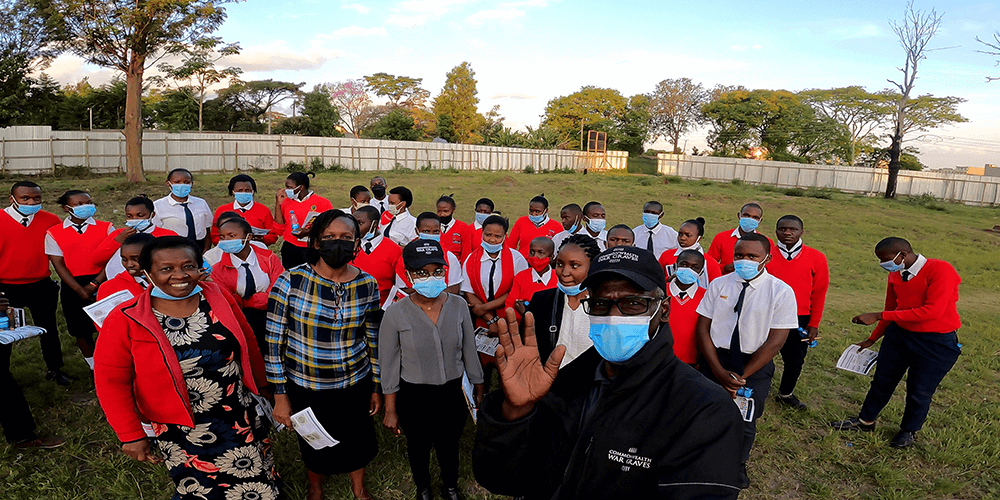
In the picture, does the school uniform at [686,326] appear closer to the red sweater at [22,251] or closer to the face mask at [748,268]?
the face mask at [748,268]

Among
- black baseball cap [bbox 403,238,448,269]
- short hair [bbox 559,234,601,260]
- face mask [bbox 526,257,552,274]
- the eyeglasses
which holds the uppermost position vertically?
the eyeglasses

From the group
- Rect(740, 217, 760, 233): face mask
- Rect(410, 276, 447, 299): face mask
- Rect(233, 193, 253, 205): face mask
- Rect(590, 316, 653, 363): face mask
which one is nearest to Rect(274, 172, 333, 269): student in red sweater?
Rect(233, 193, 253, 205): face mask

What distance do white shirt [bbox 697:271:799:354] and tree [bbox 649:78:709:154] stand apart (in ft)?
174

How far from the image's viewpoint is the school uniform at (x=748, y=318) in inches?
141

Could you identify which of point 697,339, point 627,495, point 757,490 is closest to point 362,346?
point 627,495

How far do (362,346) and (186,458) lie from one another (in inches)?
40.3

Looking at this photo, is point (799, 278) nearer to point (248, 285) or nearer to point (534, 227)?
point (534, 227)

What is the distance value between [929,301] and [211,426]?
4957 millimetres

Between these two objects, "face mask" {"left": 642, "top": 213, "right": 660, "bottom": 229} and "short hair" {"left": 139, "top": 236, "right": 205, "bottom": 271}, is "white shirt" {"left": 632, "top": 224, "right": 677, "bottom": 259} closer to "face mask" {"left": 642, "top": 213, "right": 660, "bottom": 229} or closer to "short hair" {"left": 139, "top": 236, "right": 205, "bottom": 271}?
"face mask" {"left": 642, "top": 213, "right": 660, "bottom": 229}

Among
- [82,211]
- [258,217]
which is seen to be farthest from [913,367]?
[82,211]

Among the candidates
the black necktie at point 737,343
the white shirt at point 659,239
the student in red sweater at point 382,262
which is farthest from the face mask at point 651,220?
the student in red sweater at point 382,262

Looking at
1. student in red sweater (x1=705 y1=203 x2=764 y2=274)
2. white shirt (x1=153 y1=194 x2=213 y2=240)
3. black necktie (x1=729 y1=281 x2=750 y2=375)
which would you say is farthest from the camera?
student in red sweater (x1=705 y1=203 x2=764 y2=274)

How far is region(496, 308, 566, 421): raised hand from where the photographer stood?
1.58 m

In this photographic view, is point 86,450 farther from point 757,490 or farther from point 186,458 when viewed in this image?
point 757,490
